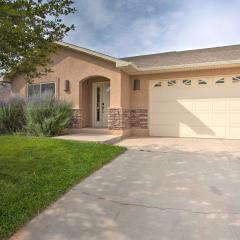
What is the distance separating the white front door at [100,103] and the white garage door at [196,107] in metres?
2.47

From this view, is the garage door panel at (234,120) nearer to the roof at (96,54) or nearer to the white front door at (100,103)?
the roof at (96,54)

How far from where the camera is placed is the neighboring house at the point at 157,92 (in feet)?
34.5

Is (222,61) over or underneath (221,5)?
underneath

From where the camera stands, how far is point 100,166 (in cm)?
581

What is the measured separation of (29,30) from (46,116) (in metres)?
6.37

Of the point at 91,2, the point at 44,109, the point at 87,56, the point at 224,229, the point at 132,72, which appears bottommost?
the point at 224,229

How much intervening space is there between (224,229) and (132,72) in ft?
30.7

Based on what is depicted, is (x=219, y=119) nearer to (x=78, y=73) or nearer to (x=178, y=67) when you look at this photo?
(x=178, y=67)

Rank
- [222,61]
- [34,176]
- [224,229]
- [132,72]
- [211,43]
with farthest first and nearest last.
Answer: [211,43] → [132,72] → [222,61] → [34,176] → [224,229]

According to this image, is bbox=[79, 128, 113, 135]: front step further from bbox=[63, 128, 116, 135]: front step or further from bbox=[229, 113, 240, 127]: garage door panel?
bbox=[229, 113, 240, 127]: garage door panel

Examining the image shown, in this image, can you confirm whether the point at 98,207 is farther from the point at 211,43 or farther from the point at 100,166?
the point at 211,43

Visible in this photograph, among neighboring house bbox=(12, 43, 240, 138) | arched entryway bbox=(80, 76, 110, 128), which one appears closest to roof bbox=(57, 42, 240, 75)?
neighboring house bbox=(12, 43, 240, 138)

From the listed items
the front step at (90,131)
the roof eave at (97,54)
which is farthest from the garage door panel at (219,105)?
the front step at (90,131)

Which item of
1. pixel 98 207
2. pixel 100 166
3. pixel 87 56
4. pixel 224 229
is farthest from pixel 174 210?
pixel 87 56
